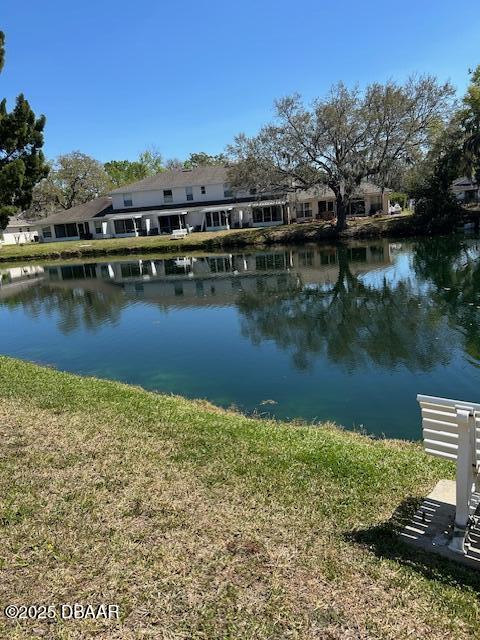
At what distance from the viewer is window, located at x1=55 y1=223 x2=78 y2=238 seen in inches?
2468

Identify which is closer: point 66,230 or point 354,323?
point 354,323

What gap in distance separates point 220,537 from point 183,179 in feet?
192

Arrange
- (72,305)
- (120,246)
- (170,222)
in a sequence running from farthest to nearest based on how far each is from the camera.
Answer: (170,222)
(120,246)
(72,305)

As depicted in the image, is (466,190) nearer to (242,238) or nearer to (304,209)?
(304,209)

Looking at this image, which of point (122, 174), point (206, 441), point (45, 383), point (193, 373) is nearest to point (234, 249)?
point (193, 373)

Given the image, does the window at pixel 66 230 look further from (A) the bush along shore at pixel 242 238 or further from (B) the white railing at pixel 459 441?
(B) the white railing at pixel 459 441

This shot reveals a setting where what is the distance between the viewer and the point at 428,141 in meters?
44.5

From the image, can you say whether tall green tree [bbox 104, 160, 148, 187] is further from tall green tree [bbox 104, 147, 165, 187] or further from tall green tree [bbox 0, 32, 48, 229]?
tall green tree [bbox 0, 32, 48, 229]

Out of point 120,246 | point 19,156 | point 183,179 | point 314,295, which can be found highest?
point 183,179

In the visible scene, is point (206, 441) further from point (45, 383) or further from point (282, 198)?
point (282, 198)

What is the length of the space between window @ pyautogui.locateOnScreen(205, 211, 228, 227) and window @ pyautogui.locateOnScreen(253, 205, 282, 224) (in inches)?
138

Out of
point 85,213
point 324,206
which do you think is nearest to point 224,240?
point 324,206

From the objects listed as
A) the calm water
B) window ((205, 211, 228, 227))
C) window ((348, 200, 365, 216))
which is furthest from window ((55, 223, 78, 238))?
window ((348, 200, 365, 216))

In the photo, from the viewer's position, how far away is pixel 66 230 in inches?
2482
